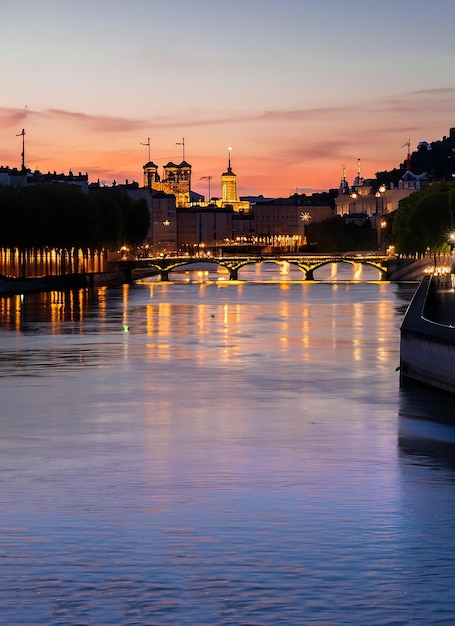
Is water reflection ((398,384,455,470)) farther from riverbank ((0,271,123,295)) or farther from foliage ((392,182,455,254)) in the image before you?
foliage ((392,182,455,254))

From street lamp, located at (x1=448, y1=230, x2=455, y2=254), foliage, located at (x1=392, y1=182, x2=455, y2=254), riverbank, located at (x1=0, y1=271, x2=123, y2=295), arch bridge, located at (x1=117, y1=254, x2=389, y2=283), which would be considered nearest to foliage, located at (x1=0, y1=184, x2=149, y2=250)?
riverbank, located at (x1=0, y1=271, x2=123, y2=295)

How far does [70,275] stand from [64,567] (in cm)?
9798

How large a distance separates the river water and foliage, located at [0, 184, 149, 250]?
47.1 m

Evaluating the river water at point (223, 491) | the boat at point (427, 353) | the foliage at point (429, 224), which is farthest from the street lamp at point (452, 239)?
the boat at point (427, 353)

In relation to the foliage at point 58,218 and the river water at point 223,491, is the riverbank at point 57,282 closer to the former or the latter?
the foliage at point 58,218

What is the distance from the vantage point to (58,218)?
340 feet

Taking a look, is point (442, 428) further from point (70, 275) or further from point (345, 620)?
point (70, 275)

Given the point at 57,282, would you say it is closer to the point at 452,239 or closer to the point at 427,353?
the point at 452,239

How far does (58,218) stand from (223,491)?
82610 mm

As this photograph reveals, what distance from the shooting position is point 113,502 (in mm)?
21375

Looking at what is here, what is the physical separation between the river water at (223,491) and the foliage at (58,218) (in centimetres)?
4710

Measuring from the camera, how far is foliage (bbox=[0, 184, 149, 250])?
98188 millimetres

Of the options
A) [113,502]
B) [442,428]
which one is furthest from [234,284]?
[113,502]

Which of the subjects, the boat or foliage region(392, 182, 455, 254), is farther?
foliage region(392, 182, 455, 254)
